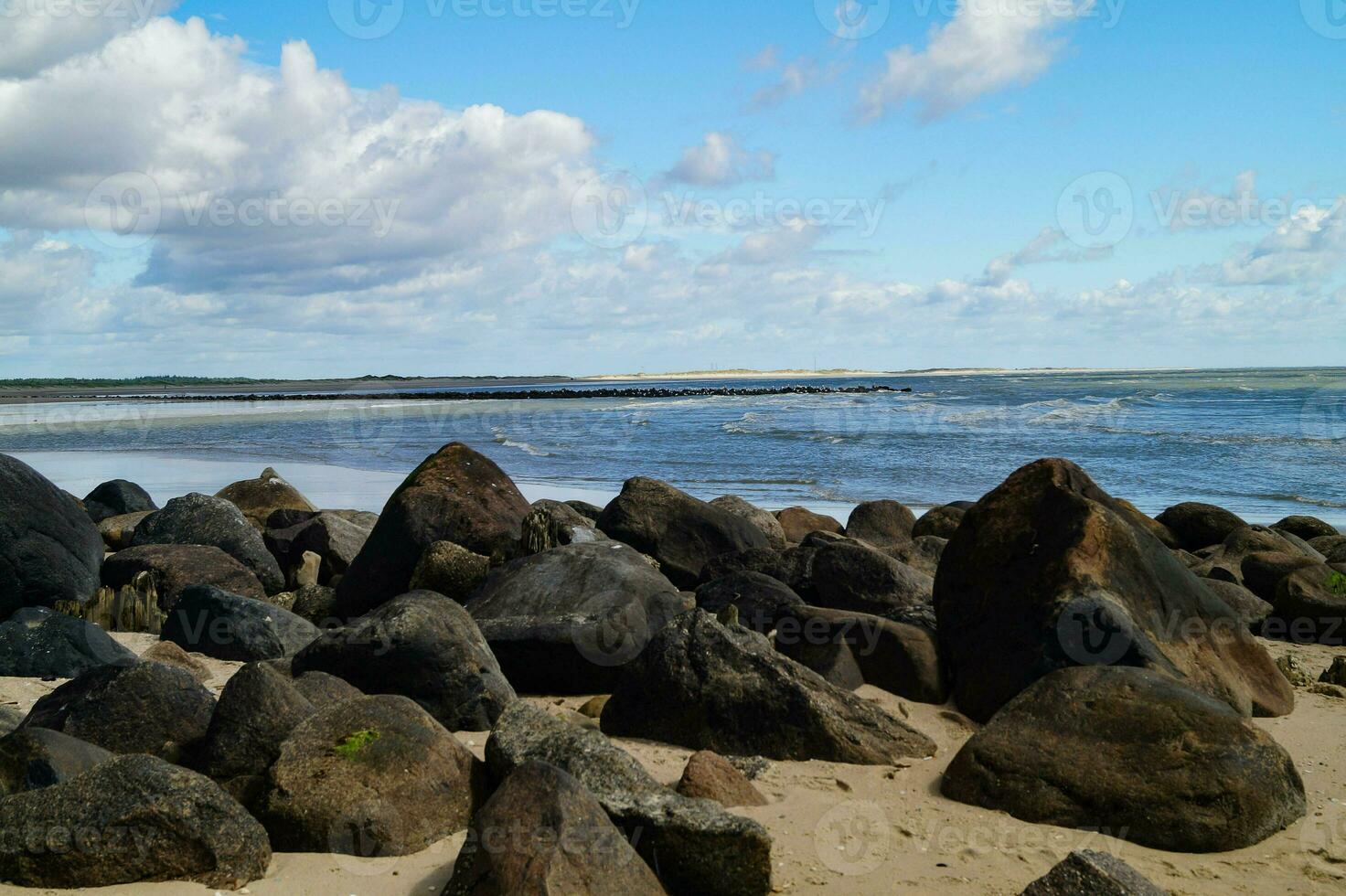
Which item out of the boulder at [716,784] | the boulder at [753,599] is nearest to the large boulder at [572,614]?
the boulder at [753,599]

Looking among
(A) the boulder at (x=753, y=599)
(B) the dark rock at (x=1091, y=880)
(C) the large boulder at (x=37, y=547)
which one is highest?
(C) the large boulder at (x=37, y=547)

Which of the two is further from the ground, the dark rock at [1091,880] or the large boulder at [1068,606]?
the large boulder at [1068,606]

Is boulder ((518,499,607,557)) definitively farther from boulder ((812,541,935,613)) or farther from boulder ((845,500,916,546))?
boulder ((845,500,916,546))

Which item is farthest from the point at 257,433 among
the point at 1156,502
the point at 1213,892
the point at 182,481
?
the point at 1213,892

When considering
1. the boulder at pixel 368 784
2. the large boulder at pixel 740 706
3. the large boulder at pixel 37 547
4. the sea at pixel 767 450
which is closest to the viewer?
the boulder at pixel 368 784

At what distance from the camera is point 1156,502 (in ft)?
53.4

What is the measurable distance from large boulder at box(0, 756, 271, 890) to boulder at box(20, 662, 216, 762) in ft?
2.64

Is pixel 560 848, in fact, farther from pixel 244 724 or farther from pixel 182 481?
pixel 182 481

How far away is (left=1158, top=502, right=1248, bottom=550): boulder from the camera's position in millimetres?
11766

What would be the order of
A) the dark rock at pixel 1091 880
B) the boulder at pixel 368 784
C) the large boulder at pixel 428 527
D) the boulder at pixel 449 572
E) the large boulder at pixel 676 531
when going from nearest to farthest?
the dark rock at pixel 1091 880, the boulder at pixel 368 784, the boulder at pixel 449 572, the large boulder at pixel 428 527, the large boulder at pixel 676 531

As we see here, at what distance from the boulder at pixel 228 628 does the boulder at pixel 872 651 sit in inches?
120

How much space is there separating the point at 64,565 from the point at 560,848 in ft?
19.3

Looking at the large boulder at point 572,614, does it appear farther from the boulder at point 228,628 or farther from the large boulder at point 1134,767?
the large boulder at point 1134,767

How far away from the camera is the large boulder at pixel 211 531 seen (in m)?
9.21
